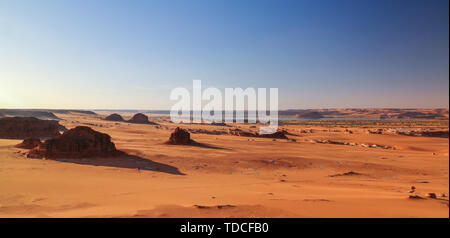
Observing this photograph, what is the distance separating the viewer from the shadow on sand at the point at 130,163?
1204 cm

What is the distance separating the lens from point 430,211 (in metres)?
4.80

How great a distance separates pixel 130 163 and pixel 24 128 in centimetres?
1845

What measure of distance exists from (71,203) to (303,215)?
18.6 feet

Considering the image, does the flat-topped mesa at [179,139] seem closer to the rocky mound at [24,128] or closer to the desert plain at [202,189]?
the desert plain at [202,189]

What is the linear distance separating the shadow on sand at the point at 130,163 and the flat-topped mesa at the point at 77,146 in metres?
0.63

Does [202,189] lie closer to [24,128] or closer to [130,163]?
[130,163]

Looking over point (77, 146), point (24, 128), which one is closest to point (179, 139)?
point (77, 146)

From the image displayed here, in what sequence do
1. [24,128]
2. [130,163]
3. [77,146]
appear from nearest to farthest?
[130,163] → [77,146] → [24,128]

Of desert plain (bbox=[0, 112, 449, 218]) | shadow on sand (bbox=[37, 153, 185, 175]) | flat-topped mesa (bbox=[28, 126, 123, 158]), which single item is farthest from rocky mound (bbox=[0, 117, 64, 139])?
shadow on sand (bbox=[37, 153, 185, 175])

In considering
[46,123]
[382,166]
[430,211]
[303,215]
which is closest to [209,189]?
[303,215]

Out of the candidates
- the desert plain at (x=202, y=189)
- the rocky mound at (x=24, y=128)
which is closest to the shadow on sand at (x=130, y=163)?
the desert plain at (x=202, y=189)

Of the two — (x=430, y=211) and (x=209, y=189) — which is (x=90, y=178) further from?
(x=430, y=211)

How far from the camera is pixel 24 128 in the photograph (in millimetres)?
23812
